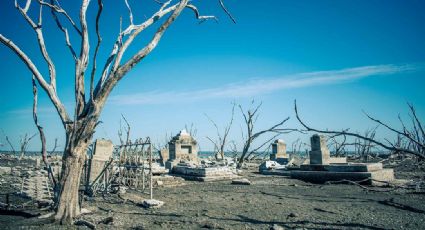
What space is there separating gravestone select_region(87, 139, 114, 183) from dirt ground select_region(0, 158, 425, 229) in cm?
195

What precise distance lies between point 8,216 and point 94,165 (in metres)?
4.53

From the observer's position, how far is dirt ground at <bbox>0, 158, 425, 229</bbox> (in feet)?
19.7

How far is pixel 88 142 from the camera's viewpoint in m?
6.47

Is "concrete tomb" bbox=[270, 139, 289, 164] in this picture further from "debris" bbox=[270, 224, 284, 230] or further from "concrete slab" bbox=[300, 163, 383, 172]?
"debris" bbox=[270, 224, 284, 230]

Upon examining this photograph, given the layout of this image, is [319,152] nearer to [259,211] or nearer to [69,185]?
[259,211]

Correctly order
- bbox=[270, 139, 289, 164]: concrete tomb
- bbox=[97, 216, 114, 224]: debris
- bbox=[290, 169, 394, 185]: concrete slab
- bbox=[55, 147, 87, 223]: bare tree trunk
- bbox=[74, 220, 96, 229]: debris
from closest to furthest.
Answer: bbox=[74, 220, 96, 229]: debris, bbox=[55, 147, 87, 223]: bare tree trunk, bbox=[97, 216, 114, 224]: debris, bbox=[290, 169, 394, 185]: concrete slab, bbox=[270, 139, 289, 164]: concrete tomb

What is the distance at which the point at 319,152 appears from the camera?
15070 mm

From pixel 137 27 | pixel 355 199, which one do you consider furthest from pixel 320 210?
pixel 137 27

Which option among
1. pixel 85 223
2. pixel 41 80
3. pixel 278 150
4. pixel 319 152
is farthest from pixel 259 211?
pixel 278 150

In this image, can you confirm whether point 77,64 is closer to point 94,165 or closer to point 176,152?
point 94,165

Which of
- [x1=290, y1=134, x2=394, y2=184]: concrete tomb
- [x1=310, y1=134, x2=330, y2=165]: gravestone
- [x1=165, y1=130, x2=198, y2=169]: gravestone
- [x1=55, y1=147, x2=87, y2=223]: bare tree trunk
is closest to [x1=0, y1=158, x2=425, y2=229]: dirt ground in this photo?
[x1=55, y1=147, x2=87, y2=223]: bare tree trunk

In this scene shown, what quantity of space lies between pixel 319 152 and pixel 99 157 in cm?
1111

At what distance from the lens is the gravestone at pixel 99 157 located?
11359mm

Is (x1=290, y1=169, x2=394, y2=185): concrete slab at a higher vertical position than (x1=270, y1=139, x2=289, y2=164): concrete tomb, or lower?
lower
